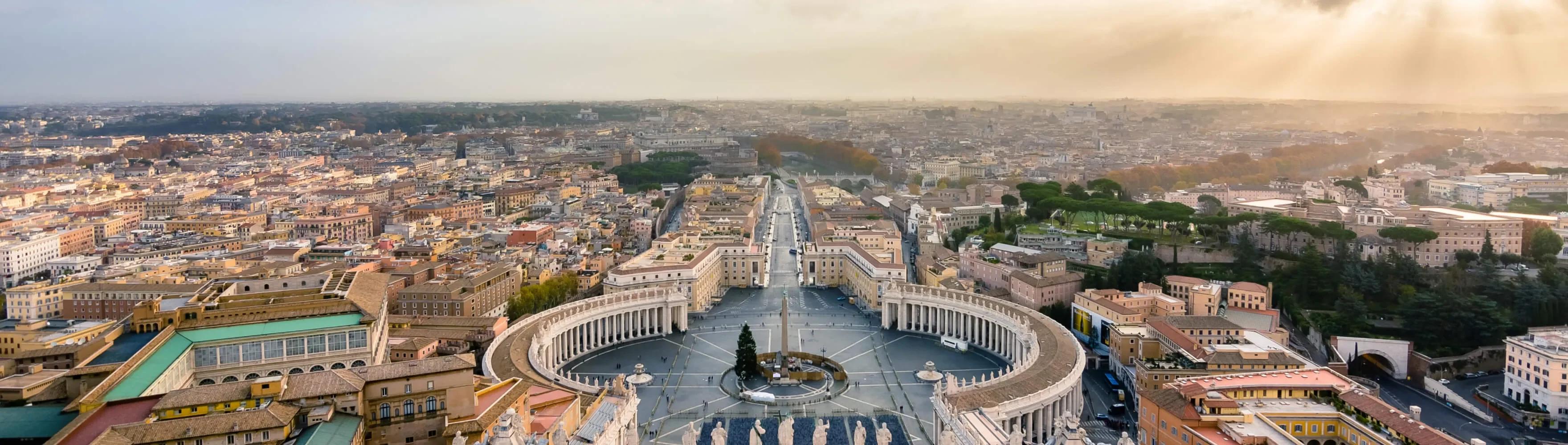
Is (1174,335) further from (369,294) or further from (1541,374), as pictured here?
→ (369,294)

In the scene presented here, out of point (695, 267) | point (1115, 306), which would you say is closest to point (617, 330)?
point (695, 267)

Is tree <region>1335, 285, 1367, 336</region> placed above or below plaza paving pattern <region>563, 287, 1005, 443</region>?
above

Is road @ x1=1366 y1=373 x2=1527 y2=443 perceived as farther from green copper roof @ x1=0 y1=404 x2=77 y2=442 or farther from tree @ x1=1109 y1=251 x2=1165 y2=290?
green copper roof @ x1=0 y1=404 x2=77 y2=442

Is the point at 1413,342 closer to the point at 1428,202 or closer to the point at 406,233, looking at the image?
the point at 1428,202

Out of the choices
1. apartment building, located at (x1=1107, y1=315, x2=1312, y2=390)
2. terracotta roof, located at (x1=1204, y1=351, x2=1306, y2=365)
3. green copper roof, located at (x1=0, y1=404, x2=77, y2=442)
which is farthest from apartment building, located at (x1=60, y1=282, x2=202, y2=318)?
terracotta roof, located at (x1=1204, y1=351, x2=1306, y2=365)

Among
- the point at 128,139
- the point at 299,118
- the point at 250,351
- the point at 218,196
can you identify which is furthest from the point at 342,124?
the point at 250,351
